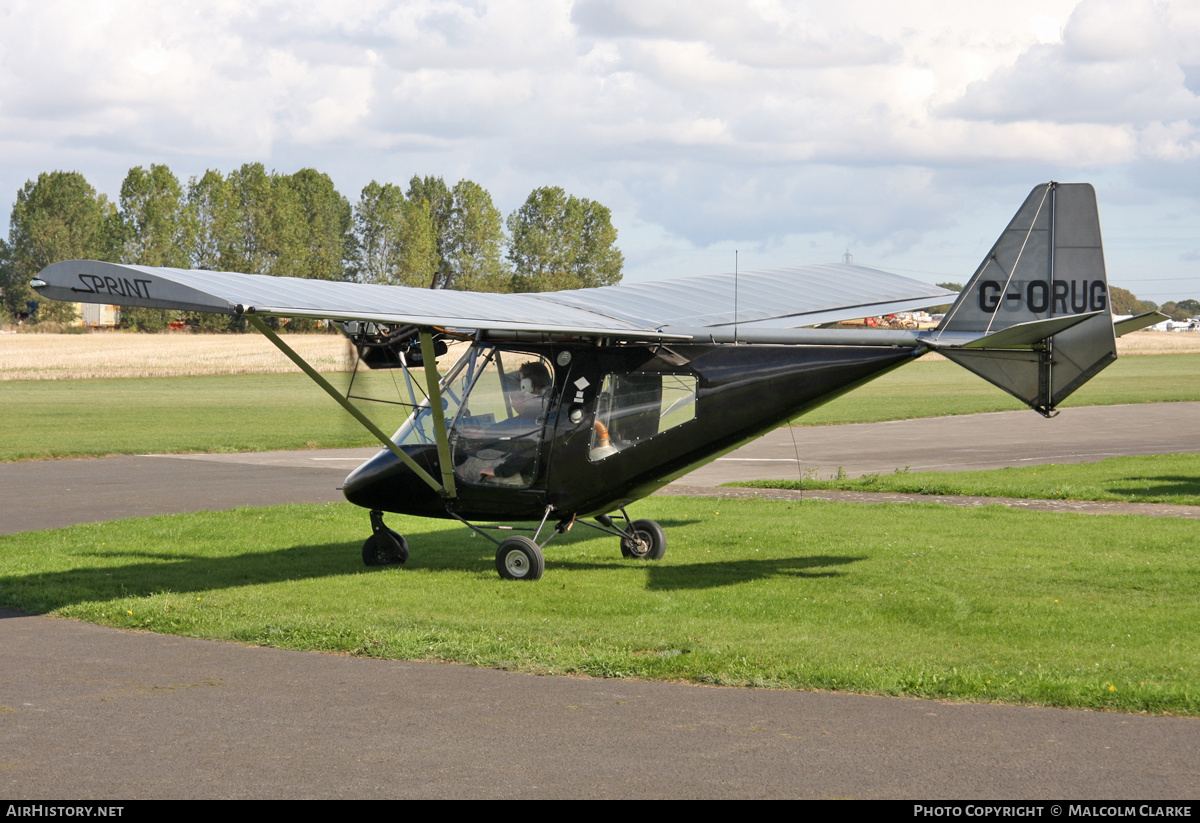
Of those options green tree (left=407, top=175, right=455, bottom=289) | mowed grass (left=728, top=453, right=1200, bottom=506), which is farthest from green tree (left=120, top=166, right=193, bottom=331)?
mowed grass (left=728, top=453, right=1200, bottom=506)

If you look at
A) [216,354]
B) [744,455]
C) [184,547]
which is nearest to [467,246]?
[216,354]

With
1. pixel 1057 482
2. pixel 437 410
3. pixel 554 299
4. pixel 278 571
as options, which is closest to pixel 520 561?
pixel 437 410

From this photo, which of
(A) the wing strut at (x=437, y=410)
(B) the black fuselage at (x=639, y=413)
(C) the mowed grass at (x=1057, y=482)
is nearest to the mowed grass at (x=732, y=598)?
(B) the black fuselage at (x=639, y=413)

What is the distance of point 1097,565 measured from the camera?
39.9 ft

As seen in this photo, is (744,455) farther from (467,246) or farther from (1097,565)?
(467,246)

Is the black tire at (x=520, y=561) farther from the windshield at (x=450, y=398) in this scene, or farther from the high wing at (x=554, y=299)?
the high wing at (x=554, y=299)

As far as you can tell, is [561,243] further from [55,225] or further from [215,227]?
[55,225]

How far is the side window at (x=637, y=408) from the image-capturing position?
39.4 ft

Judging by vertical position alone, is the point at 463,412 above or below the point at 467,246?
below

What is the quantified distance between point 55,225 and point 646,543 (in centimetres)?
10472

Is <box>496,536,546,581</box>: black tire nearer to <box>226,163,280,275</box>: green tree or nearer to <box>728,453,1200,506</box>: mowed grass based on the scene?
<box>728,453,1200,506</box>: mowed grass

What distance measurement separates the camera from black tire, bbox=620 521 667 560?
43.9 feet

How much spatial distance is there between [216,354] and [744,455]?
55327mm

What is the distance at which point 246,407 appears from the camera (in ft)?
138
